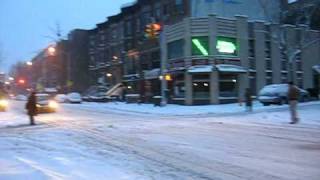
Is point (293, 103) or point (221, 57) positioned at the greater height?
point (221, 57)

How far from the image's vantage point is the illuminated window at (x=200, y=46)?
159 feet

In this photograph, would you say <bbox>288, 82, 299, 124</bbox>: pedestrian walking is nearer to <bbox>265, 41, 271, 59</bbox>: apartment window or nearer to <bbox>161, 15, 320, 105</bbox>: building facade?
<bbox>161, 15, 320, 105</bbox>: building facade

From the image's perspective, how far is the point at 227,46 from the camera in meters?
49.5

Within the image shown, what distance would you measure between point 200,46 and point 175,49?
3.35 meters

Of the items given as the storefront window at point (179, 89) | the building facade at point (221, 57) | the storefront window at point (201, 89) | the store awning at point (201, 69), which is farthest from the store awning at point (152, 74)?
the store awning at point (201, 69)

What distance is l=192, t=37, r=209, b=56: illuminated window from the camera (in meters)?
48.4

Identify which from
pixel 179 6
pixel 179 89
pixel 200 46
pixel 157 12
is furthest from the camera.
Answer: pixel 157 12

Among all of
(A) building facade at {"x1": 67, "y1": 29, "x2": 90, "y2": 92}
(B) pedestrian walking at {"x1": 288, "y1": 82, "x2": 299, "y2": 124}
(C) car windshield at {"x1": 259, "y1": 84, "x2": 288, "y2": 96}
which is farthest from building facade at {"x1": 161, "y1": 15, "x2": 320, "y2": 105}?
(A) building facade at {"x1": 67, "y1": 29, "x2": 90, "y2": 92}

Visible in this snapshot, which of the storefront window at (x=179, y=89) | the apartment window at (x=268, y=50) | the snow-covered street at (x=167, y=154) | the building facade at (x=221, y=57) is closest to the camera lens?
the snow-covered street at (x=167, y=154)

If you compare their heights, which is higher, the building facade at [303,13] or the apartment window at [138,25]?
the apartment window at [138,25]

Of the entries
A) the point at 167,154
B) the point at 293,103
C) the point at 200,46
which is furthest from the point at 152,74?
the point at 167,154

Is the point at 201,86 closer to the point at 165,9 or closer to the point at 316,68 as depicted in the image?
the point at 165,9

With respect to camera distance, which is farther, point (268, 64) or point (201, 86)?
point (268, 64)

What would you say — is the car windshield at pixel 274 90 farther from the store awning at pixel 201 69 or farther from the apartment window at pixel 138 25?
the apartment window at pixel 138 25
